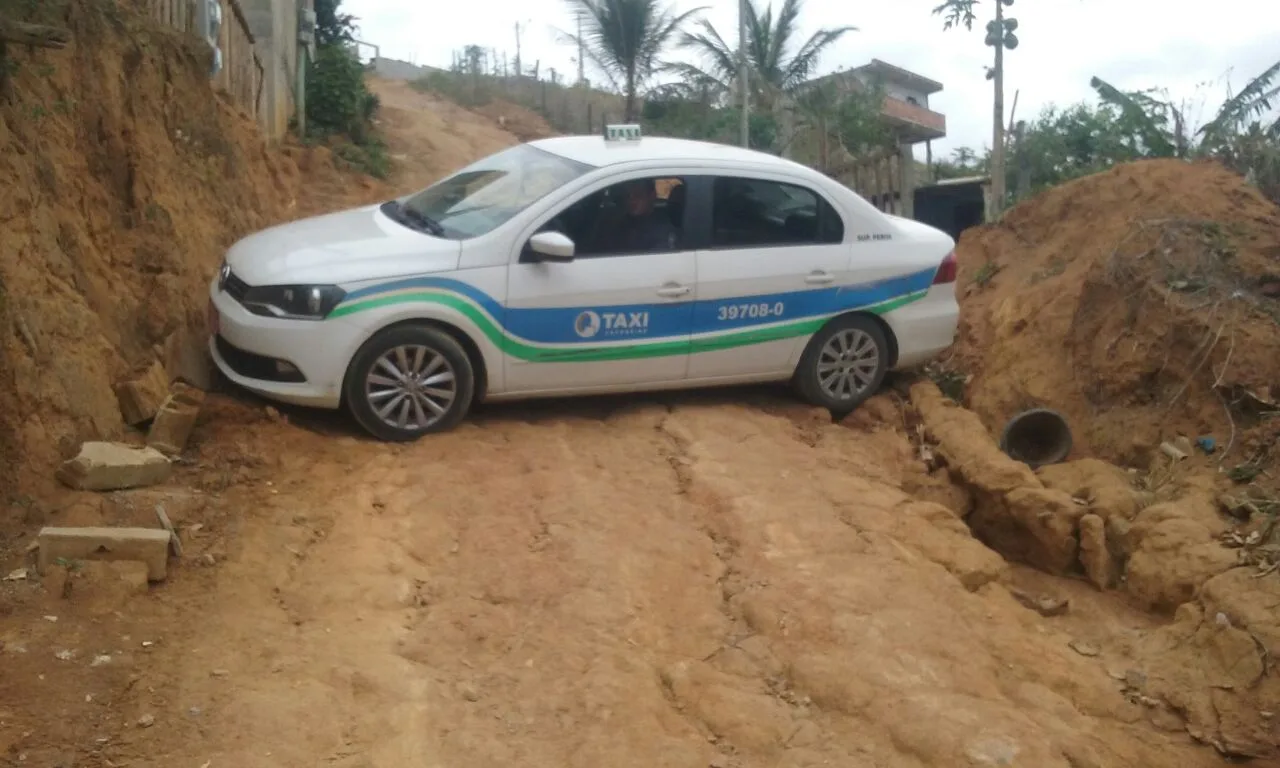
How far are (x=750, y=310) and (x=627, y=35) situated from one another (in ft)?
71.0

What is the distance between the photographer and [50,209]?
635 cm

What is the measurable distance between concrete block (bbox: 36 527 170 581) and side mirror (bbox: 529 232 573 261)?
270 cm

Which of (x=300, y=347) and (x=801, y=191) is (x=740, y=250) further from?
(x=300, y=347)

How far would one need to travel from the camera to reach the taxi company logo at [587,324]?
7172 mm

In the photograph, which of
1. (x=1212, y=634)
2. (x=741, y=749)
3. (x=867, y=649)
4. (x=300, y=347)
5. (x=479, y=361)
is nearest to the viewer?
(x=741, y=749)

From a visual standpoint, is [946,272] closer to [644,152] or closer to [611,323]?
[644,152]

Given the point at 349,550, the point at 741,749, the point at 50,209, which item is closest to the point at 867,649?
the point at 741,749

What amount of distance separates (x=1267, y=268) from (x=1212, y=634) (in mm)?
3619

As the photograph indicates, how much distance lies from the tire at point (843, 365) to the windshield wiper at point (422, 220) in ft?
8.18

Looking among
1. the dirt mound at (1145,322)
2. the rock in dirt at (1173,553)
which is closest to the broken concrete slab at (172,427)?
the rock in dirt at (1173,553)

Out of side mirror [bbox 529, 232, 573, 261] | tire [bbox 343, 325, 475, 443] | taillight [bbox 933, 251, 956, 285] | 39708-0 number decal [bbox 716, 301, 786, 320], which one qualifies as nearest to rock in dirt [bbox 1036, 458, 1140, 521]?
taillight [bbox 933, 251, 956, 285]

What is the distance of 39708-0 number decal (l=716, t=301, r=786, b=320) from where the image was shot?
769 cm

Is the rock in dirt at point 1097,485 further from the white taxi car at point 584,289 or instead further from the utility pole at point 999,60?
the utility pole at point 999,60

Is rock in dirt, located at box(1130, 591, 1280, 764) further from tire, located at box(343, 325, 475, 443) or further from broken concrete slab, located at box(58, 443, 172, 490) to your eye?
broken concrete slab, located at box(58, 443, 172, 490)
